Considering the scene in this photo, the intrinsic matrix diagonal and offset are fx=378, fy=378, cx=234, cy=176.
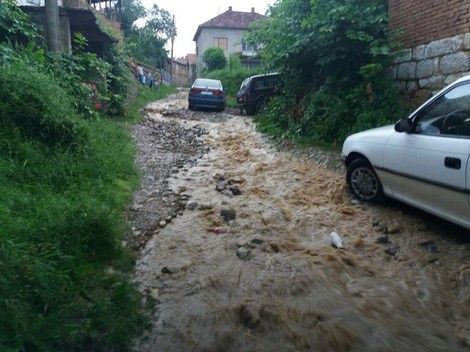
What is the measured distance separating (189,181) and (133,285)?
3.46 m

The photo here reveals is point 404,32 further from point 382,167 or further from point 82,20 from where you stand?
point 82,20

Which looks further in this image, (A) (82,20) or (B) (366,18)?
(A) (82,20)

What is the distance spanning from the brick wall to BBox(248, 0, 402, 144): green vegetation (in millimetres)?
355

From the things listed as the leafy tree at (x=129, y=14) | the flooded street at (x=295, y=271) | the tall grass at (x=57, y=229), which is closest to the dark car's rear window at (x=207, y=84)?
the tall grass at (x=57, y=229)

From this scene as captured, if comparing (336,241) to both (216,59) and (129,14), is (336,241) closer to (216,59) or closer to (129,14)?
(216,59)

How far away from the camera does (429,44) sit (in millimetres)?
7465

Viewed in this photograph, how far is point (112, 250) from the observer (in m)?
3.63

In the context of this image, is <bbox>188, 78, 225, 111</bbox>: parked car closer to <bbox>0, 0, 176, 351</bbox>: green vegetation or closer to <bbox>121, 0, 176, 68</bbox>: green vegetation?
<bbox>0, 0, 176, 351</bbox>: green vegetation

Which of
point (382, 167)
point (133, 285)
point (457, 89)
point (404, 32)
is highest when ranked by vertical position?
point (404, 32)

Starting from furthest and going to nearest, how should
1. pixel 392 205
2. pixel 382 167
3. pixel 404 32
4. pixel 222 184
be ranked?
pixel 404 32 < pixel 222 184 < pixel 392 205 < pixel 382 167

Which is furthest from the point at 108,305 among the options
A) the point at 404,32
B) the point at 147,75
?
the point at 147,75

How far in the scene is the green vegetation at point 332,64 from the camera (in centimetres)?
825

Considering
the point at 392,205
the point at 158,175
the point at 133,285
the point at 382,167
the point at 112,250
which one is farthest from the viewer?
the point at 158,175

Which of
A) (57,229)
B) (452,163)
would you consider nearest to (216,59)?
(452,163)
